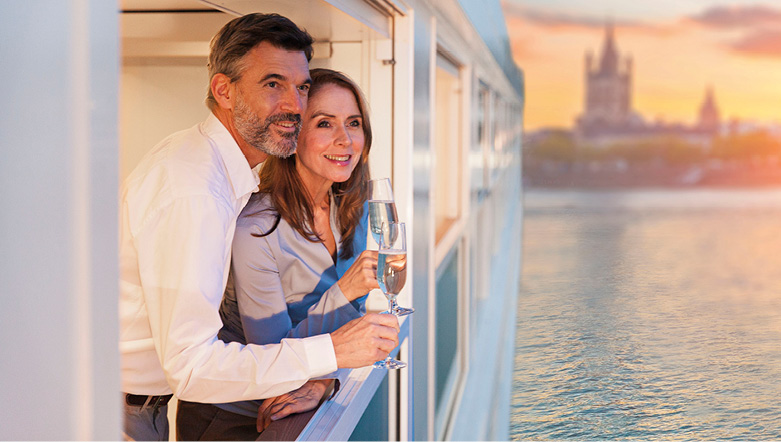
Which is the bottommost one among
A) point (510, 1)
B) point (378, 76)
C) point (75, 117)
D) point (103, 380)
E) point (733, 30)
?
point (103, 380)

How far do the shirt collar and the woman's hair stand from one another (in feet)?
0.84

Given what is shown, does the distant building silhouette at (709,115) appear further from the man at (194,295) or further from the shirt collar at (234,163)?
the shirt collar at (234,163)

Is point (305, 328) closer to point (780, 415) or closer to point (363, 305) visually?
point (363, 305)

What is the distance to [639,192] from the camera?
3629 millimetres

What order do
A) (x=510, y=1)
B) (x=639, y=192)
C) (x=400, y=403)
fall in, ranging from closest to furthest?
(x=400, y=403) < (x=639, y=192) < (x=510, y=1)

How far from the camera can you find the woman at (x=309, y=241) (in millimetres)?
1144

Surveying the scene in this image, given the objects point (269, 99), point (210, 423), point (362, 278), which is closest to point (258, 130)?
point (269, 99)

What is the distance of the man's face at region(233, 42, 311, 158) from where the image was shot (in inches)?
44.1

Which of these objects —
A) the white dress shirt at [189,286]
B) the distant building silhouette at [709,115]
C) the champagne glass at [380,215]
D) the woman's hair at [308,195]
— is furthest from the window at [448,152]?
the white dress shirt at [189,286]

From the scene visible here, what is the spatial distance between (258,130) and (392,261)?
12.2 inches

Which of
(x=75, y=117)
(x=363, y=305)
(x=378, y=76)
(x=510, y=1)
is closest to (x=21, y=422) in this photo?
(x=75, y=117)

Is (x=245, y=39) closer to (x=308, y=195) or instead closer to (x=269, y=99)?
(x=269, y=99)

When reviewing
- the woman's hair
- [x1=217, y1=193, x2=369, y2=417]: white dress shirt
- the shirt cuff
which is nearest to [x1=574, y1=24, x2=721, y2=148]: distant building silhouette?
the woman's hair

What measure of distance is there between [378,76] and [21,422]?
117cm
